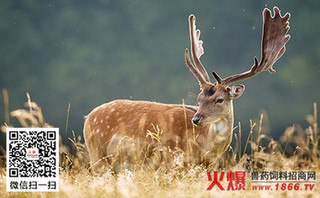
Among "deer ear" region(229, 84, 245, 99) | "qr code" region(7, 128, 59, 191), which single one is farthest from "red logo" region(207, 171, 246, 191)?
"qr code" region(7, 128, 59, 191)

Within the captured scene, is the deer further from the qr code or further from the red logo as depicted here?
the red logo

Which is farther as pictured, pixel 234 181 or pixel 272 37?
pixel 272 37

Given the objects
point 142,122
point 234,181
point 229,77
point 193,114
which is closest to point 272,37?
point 229,77

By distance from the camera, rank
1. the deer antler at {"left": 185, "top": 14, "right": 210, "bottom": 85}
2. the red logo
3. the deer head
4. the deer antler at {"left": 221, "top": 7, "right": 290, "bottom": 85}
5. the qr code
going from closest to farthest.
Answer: the red logo < the qr code < the deer head < the deer antler at {"left": 221, "top": 7, "right": 290, "bottom": 85} < the deer antler at {"left": 185, "top": 14, "right": 210, "bottom": 85}

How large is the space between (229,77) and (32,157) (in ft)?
7.55

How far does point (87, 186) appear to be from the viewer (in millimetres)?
3291

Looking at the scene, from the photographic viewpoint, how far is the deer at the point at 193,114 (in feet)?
13.9

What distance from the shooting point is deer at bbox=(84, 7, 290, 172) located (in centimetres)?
424

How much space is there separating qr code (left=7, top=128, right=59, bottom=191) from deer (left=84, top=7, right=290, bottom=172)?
0.50 meters

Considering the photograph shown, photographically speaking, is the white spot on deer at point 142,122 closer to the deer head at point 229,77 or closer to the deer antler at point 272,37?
the deer head at point 229,77

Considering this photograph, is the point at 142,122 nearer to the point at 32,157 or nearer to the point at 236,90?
the point at 236,90

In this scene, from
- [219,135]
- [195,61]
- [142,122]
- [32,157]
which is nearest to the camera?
[32,157]

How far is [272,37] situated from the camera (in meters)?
4.69

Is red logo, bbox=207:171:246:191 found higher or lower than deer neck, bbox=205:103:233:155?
lower
